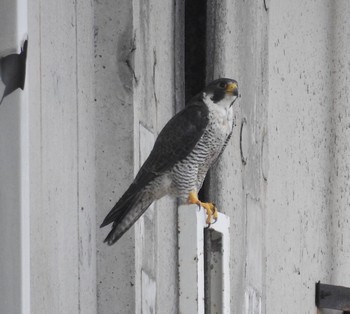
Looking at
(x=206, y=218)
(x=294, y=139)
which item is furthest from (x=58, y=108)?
(x=294, y=139)

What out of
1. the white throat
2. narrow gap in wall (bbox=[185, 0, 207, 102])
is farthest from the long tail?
narrow gap in wall (bbox=[185, 0, 207, 102])

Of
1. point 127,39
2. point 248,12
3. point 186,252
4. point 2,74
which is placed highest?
point 248,12

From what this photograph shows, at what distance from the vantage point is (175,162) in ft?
10.6

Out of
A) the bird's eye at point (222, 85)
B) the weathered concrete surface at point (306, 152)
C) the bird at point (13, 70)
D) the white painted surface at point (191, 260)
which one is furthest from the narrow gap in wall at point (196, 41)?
the white painted surface at point (191, 260)

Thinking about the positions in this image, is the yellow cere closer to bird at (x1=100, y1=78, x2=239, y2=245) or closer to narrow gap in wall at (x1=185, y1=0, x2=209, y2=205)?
bird at (x1=100, y1=78, x2=239, y2=245)

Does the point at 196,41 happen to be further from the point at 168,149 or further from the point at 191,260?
the point at 191,260

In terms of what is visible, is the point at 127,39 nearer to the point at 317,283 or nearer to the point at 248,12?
the point at 248,12

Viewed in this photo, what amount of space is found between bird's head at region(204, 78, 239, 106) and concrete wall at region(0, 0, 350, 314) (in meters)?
0.17

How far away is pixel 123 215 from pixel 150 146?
41cm

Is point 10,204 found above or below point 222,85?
below

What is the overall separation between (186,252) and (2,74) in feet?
1.71

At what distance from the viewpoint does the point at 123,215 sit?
9.40ft

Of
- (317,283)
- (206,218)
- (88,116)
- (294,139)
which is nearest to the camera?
(206,218)

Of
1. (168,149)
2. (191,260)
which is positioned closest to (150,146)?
(168,149)
